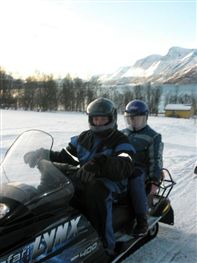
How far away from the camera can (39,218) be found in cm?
302

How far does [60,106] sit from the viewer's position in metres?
69.6

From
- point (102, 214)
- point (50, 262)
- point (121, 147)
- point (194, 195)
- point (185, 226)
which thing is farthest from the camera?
point (194, 195)

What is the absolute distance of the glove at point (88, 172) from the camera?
3.26 metres

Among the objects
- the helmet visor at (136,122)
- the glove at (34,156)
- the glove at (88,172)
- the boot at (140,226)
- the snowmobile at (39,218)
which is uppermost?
the helmet visor at (136,122)

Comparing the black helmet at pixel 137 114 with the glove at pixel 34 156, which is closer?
the glove at pixel 34 156

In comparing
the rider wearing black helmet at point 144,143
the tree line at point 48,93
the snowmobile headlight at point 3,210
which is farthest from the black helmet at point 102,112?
the tree line at point 48,93

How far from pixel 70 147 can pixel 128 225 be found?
1.04 m

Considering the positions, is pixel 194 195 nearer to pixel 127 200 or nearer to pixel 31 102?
pixel 127 200

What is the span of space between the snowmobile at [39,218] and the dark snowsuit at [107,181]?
11 cm

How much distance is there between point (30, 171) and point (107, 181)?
2.50 feet

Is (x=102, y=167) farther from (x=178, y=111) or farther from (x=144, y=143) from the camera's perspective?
(x=178, y=111)

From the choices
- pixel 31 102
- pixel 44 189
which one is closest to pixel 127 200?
pixel 44 189

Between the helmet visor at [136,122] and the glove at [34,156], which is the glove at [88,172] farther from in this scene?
the helmet visor at [136,122]

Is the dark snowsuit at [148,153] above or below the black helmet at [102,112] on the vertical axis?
below
